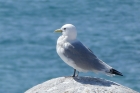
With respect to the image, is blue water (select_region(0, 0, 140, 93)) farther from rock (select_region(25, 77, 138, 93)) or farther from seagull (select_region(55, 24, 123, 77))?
rock (select_region(25, 77, 138, 93))

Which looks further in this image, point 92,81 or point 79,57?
point 79,57

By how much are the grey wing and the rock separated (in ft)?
0.64

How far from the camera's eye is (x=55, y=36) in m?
21.6

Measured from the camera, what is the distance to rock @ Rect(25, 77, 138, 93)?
26.8ft

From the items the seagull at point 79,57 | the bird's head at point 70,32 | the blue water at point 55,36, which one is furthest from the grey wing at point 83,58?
the blue water at point 55,36

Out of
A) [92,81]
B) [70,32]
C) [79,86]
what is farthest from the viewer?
[70,32]

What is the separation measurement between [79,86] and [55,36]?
43.9ft

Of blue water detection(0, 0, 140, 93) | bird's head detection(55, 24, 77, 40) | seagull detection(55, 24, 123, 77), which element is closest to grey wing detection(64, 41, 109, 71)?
seagull detection(55, 24, 123, 77)

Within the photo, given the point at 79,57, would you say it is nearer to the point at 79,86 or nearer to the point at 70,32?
the point at 70,32

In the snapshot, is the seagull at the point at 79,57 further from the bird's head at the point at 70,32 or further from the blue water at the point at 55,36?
the blue water at the point at 55,36

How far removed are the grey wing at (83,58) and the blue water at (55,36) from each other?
8934 millimetres

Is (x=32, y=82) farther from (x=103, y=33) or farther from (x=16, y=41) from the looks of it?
(x=103, y=33)

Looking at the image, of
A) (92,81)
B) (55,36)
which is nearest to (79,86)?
(92,81)

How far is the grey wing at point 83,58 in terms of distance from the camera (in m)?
8.71
